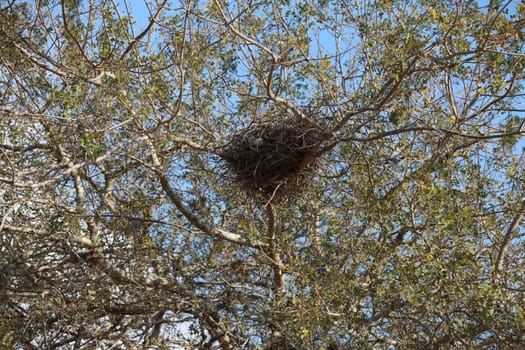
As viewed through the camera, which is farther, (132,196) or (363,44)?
(132,196)

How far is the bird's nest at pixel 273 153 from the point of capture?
17.1 feet

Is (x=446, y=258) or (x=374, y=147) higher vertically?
(x=374, y=147)

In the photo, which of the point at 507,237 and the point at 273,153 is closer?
the point at 273,153

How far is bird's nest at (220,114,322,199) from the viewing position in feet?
17.1

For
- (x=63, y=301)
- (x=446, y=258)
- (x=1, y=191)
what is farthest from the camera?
(x=63, y=301)

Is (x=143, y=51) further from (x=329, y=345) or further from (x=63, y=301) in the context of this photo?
(x=329, y=345)

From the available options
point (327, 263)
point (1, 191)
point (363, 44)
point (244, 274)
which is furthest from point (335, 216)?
point (1, 191)

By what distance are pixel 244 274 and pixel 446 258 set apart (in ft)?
6.97

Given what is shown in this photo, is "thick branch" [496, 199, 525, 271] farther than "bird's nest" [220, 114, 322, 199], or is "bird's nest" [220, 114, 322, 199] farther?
"thick branch" [496, 199, 525, 271]

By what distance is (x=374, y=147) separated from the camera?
652 cm

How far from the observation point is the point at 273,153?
206 inches

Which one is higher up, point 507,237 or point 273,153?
point 507,237

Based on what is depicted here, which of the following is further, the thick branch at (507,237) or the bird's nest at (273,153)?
the thick branch at (507,237)

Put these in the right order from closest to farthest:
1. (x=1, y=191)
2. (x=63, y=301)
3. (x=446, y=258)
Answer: (x=1, y=191), (x=446, y=258), (x=63, y=301)
